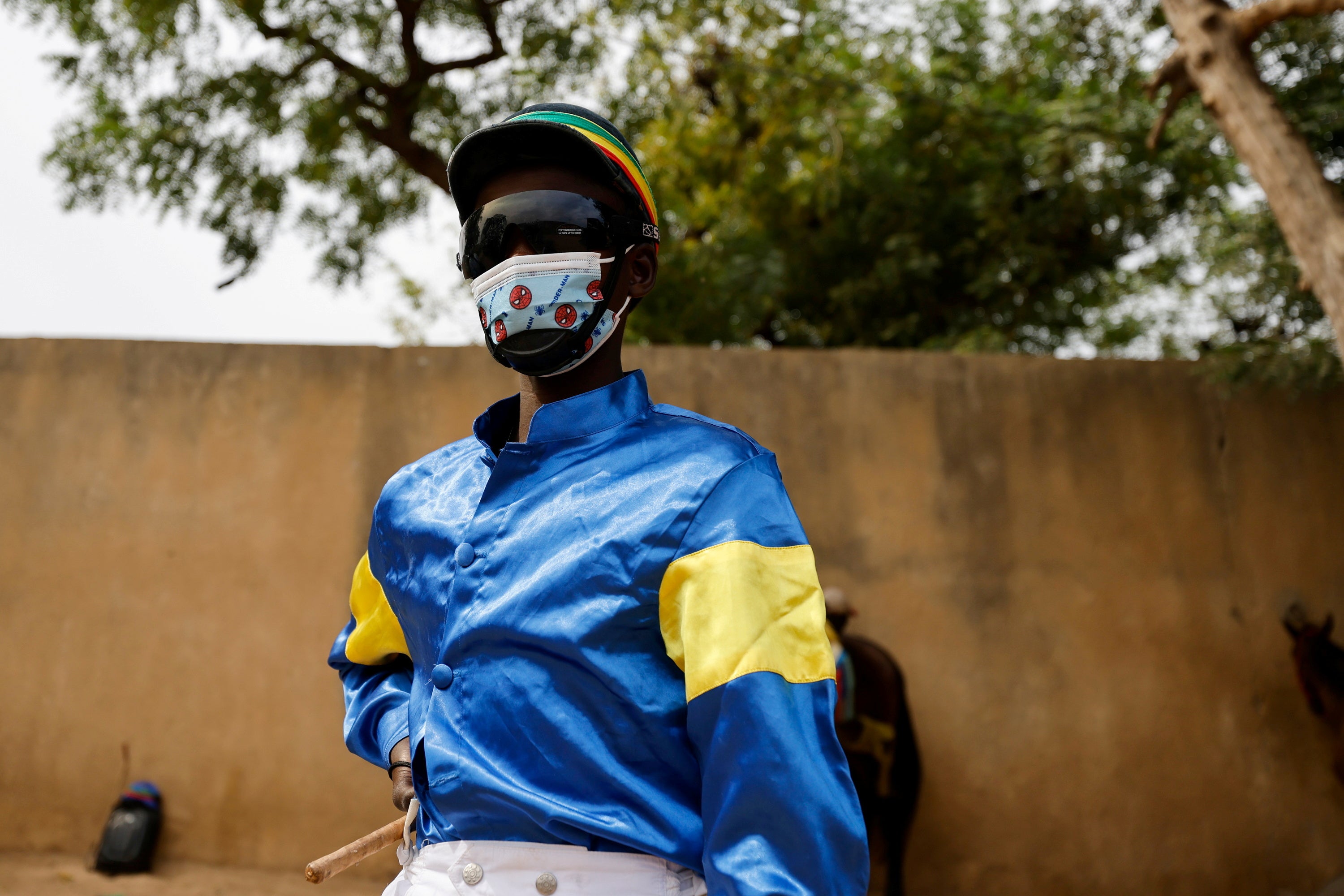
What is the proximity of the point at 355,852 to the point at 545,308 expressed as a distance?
678mm

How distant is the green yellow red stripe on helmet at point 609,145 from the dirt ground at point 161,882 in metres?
4.14

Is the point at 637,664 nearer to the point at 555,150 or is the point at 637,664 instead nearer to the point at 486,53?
the point at 555,150

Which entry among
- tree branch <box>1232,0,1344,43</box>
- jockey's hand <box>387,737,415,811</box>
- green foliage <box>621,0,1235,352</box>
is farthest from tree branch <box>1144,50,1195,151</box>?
jockey's hand <box>387,737,415,811</box>

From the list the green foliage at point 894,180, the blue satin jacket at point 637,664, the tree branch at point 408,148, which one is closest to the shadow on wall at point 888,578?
the green foliage at point 894,180

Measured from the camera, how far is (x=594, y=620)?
3.50ft

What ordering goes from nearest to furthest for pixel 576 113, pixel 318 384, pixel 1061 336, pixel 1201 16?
pixel 576 113, pixel 1201 16, pixel 318 384, pixel 1061 336

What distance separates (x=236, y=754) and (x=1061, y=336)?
7260mm

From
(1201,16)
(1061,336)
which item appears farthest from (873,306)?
(1201,16)

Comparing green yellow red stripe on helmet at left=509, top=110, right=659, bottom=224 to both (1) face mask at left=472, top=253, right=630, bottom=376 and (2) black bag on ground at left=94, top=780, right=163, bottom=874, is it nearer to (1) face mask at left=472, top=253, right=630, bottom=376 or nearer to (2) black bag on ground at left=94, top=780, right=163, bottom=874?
(1) face mask at left=472, top=253, right=630, bottom=376

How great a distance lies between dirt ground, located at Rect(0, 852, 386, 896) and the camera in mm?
4445

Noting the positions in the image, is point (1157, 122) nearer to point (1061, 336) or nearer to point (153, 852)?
point (1061, 336)

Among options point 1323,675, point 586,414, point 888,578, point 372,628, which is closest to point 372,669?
point 372,628

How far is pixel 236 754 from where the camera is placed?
4816mm

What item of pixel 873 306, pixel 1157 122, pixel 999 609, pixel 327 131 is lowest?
pixel 999 609
